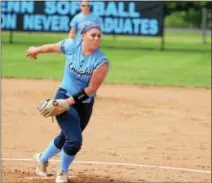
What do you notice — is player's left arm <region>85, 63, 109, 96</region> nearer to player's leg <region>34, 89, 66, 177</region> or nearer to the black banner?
player's leg <region>34, 89, 66, 177</region>

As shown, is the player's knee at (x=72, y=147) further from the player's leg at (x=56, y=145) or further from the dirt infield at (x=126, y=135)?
the dirt infield at (x=126, y=135)

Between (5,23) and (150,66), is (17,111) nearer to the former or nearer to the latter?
(150,66)

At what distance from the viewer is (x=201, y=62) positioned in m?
24.7

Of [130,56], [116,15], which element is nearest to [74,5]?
[116,15]

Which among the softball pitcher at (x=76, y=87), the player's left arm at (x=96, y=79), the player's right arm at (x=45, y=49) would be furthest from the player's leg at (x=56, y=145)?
the player's right arm at (x=45, y=49)

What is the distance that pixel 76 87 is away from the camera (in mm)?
7016

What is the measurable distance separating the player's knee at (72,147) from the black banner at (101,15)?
68.2ft

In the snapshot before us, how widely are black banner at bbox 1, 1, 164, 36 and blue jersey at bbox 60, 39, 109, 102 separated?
2047 cm

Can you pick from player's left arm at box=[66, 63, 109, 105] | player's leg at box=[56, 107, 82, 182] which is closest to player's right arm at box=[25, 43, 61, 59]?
player's left arm at box=[66, 63, 109, 105]

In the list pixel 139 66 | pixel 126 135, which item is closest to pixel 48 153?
pixel 126 135

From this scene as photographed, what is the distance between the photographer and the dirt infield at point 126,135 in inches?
318

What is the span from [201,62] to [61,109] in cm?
1846

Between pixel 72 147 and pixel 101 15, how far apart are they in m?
21.0

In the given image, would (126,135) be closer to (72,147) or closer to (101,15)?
(72,147)
